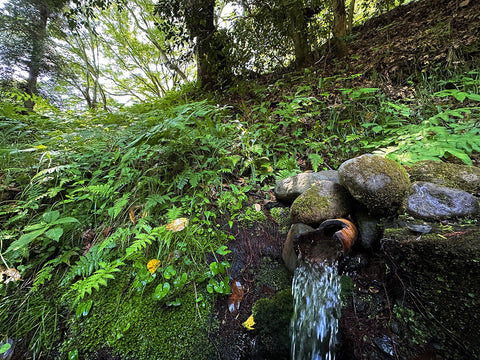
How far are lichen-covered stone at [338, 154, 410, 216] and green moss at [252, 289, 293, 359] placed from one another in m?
0.99

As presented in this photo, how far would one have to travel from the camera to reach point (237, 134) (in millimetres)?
2947

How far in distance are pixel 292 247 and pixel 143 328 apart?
129 cm

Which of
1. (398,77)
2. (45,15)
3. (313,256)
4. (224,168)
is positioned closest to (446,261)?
(313,256)

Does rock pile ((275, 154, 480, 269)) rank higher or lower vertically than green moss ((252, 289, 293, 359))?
higher

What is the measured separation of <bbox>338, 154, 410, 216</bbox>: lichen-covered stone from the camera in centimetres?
157

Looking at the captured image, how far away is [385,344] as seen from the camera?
1.18 meters

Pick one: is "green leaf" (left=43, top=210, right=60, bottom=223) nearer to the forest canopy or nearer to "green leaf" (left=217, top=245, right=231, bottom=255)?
"green leaf" (left=217, top=245, right=231, bottom=255)

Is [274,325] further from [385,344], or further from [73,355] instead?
[73,355]

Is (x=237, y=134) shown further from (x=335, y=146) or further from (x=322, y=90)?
(x=322, y=90)

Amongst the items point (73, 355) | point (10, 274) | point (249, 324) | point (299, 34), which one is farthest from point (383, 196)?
point (299, 34)

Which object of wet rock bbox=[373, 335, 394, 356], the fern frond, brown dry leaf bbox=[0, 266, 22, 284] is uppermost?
brown dry leaf bbox=[0, 266, 22, 284]

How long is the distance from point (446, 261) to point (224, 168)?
6.38ft

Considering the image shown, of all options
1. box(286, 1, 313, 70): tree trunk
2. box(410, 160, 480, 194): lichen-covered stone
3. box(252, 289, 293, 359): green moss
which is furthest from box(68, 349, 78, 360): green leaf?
box(286, 1, 313, 70): tree trunk

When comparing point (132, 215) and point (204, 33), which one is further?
point (204, 33)
